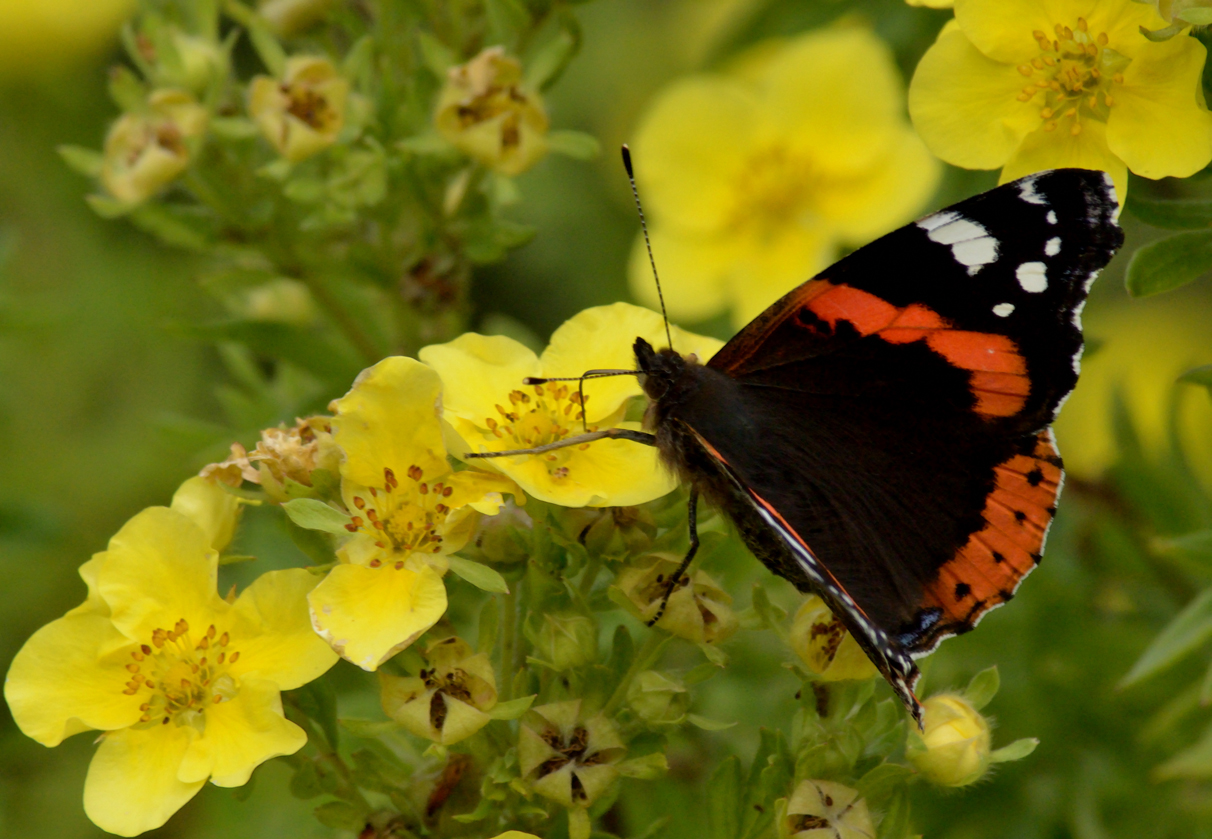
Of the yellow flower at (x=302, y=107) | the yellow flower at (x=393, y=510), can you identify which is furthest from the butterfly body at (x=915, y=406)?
the yellow flower at (x=302, y=107)

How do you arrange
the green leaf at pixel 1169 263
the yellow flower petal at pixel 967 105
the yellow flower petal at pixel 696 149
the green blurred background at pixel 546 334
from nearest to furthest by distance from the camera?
1. the green leaf at pixel 1169 263
2. the yellow flower petal at pixel 967 105
3. the green blurred background at pixel 546 334
4. the yellow flower petal at pixel 696 149

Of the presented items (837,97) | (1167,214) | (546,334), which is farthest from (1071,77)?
(546,334)

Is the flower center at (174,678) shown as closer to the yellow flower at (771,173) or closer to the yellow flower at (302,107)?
the yellow flower at (302,107)

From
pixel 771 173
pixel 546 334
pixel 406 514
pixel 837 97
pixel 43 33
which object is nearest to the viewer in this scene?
pixel 406 514

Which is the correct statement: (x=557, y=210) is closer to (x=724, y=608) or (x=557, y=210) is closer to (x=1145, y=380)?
(x=1145, y=380)

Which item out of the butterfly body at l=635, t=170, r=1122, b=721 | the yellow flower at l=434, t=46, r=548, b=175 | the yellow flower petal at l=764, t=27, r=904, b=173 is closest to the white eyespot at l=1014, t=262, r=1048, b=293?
the butterfly body at l=635, t=170, r=1122, b=721

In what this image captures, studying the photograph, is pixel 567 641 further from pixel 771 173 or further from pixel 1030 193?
pixel 771 173
